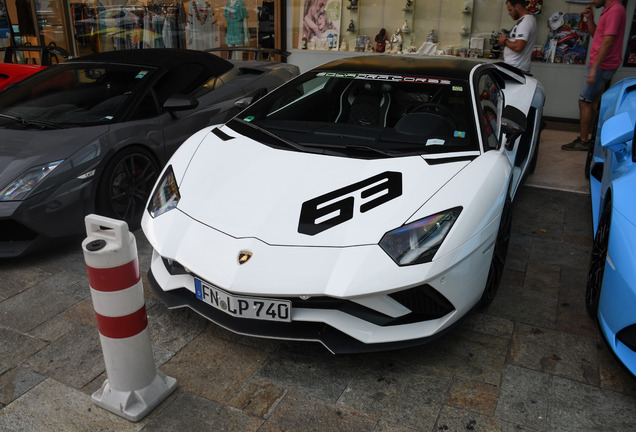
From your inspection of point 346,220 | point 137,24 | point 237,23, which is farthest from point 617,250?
point 137,24

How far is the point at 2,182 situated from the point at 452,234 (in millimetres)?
2755

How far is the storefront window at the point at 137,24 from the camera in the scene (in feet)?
31.6

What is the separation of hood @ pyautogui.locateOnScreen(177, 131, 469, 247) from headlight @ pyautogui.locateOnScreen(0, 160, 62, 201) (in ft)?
3.56

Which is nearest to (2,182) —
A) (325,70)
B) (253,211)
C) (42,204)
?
(42,204)

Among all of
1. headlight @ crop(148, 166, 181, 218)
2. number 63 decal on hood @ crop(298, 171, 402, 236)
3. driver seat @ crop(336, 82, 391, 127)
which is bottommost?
headlight @ crop(148, 166, 181, 218)

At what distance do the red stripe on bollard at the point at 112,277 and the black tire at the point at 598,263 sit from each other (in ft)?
7.52

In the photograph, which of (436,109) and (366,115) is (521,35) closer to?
(436,109)

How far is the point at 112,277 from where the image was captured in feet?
6.72

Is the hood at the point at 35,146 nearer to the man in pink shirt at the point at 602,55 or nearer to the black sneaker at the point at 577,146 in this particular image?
the man in pink shirt at the point at 602,55

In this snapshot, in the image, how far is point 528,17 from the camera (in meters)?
6.30

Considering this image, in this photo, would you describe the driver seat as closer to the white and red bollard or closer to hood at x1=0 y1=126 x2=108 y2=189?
hood at x1=0 y1=126 x2=108 y2=189

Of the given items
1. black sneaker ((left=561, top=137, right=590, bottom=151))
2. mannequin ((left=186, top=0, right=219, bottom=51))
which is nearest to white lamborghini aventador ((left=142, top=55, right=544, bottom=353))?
black sneaker ((left=561, top=137, right=590, bottom=151))

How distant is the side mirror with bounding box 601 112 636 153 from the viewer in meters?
3.24

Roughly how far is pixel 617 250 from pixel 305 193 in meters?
1.48
